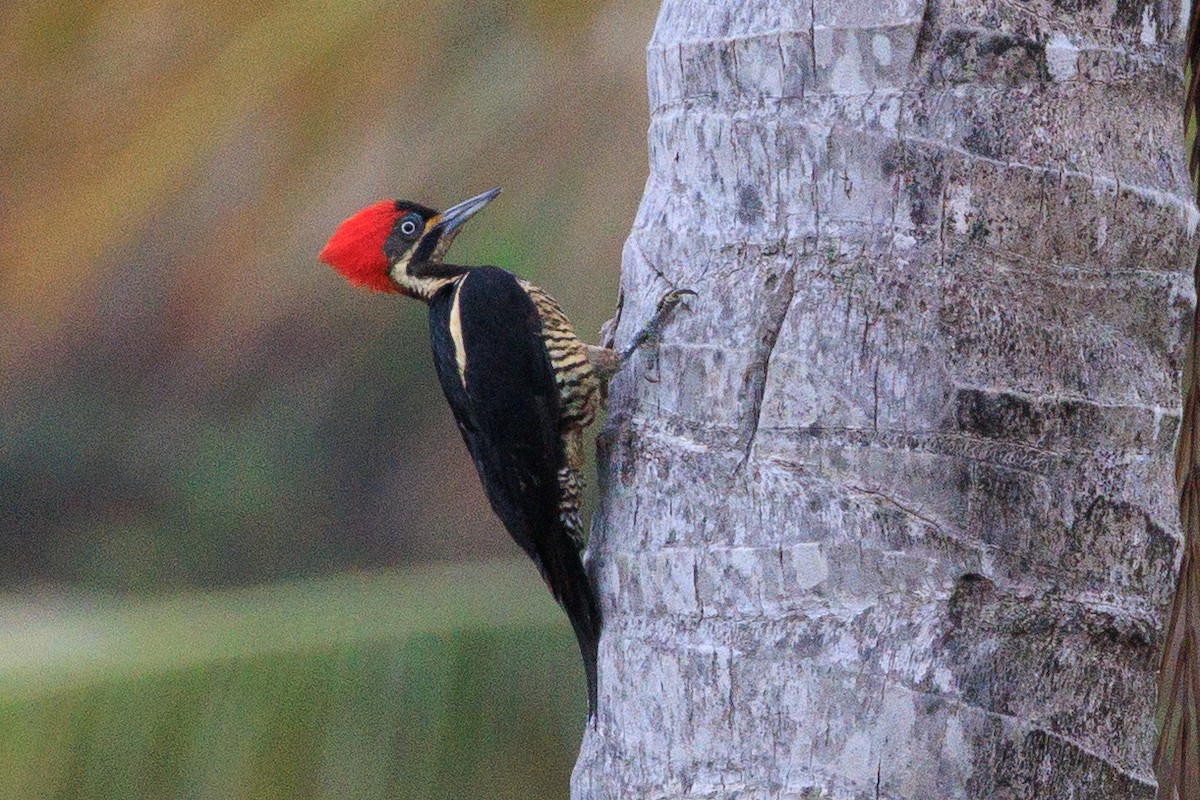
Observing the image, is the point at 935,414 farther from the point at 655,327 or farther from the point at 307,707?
the point at 307,707

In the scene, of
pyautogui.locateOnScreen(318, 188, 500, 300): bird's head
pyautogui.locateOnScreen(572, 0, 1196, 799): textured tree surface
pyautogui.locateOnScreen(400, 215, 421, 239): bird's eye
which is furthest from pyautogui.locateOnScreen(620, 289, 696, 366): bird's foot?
pyautogui.locateOnScreen(400, 215, 421, 239): bird's eye

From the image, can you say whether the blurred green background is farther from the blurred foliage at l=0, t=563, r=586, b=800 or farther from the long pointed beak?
the long pointed beak

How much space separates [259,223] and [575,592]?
264 cm

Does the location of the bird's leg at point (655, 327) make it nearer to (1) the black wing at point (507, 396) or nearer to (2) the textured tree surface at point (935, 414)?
(2) the textured tree surface at point (935, 414)

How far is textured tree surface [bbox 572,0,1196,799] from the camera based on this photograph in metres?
2.20

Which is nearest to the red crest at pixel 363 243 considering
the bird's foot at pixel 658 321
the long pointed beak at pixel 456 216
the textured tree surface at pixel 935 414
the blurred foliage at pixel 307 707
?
the long pointed beak at pixel 456 216

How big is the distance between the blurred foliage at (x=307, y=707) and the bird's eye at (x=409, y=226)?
1.21 meters

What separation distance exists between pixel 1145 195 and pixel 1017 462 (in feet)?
1.73

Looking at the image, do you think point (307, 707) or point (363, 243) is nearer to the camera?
point (363, 243)

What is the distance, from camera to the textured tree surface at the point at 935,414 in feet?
7.21

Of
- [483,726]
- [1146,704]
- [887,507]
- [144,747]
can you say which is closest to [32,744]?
[144,747]

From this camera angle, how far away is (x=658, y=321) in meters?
2.60

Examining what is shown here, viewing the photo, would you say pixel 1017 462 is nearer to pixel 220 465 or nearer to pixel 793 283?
pixel 793 283

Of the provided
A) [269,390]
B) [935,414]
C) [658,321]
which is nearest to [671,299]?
[658,321]
